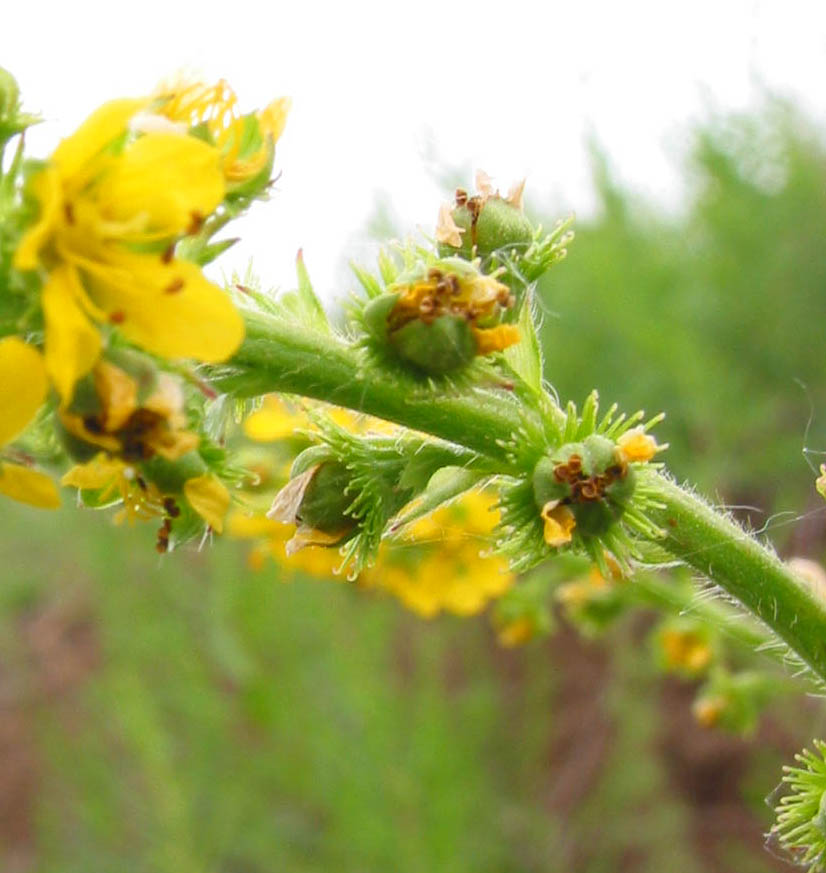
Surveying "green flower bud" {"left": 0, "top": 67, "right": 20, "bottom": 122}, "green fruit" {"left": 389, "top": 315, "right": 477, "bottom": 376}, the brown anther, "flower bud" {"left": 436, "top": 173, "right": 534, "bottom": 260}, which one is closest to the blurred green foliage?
"flower bud" {"left": 436, "top": 173, "right": 534, "bottom": 260}

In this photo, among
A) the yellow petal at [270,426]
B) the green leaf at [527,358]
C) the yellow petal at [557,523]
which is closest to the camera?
the yellow petal at [557,523]

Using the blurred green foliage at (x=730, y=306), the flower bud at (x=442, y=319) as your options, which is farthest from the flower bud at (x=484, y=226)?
the blurred green foliage at (x=730, y=306)

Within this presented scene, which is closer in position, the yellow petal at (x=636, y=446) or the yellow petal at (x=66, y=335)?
the yellow petal at (x=66, y=335)

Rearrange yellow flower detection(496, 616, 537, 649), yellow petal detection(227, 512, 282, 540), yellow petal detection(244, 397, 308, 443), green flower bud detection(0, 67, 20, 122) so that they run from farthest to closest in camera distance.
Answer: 1. yellow flower detection(496, 616, 537, 649)
2. yellow petal detection(227, 512, 282, 540)
3. yellow petal detection(244, 397, 308, 443)
4. green flower bud detection(0, 67, 20, 122)

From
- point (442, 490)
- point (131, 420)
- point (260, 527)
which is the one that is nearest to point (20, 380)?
point (131, 420)

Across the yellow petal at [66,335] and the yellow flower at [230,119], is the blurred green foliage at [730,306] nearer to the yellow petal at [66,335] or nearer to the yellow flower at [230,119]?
the yellow flower at [230,119]

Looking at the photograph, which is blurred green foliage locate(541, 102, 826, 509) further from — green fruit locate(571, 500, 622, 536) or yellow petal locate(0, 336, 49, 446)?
yellow petal locate(0, 336, 49, 446)

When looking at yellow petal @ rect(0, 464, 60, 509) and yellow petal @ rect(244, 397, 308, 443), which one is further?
yellow petal @ rect(244, 397, 308, 443)
